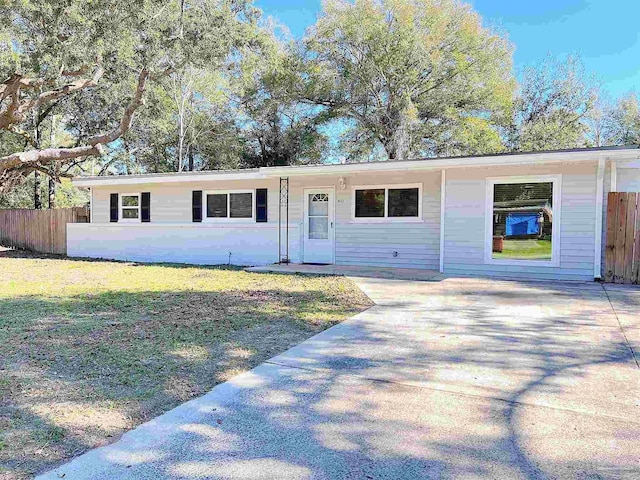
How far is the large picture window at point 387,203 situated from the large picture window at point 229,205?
310 centimetres

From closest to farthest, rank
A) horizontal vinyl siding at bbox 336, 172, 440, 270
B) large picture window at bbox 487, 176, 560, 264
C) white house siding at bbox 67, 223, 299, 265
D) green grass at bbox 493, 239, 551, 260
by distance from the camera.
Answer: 1. large picture window at bbox 487, 176, 560, 264
2. green grass at bbox 493, 239, 551, 260
3. horizontal vinyl siding at bbox 336, 172, 440, 270
4. white house siding at bbox 67, 223, 299, 265

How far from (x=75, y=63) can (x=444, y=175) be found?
10098mm

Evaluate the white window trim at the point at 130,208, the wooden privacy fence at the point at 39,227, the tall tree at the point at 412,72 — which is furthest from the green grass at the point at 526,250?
the wooden privacy fence at the point at 39,227

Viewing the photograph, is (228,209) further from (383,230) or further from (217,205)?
(383,230)

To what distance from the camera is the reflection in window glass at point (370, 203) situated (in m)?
11.1

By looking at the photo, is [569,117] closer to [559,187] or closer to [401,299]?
[559,187]

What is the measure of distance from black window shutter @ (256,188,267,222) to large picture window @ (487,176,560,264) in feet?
18.6

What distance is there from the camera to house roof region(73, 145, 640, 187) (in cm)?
823

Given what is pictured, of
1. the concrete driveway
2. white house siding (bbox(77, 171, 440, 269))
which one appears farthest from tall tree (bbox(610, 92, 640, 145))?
the concrete driveway

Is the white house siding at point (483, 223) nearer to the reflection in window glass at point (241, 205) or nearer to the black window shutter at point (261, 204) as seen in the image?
the black window shutter at point (261, 204)

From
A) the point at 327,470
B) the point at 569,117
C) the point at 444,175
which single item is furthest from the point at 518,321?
the point at 569,117

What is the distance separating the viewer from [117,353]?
425cm

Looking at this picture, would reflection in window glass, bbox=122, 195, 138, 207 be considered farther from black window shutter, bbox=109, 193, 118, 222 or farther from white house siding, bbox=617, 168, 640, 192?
white house siding, bbox=617, 168, 640, 192

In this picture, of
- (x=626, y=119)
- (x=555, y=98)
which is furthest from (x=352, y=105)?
(x=626, y=119)
